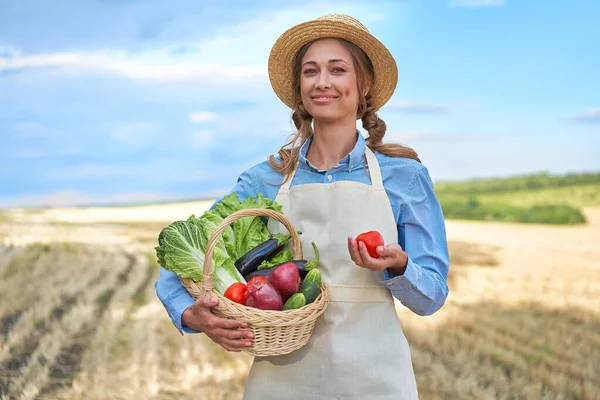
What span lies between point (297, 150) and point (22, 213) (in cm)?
1014

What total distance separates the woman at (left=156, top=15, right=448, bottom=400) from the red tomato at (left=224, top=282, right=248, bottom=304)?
14cm

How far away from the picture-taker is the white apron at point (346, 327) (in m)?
2.90

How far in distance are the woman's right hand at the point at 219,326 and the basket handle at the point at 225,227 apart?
0.26 feet

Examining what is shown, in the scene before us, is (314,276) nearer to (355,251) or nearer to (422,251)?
(355,251)

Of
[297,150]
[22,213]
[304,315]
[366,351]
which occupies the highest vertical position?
[297,150]

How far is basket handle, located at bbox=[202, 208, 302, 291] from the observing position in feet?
8.66

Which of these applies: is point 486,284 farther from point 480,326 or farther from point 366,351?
point 366,351

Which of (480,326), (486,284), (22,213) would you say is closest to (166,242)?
(480,326)

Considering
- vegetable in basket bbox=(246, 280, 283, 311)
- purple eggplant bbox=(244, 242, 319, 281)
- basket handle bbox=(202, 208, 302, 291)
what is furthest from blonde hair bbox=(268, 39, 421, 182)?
vegetable in basket bbox=(246, 280, 283, 311)

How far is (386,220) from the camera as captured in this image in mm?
2979

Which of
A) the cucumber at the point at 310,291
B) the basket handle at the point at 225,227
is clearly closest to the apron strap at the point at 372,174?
the basket handle at the point at 225,227

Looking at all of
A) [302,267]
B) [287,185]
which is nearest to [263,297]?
[302,267]

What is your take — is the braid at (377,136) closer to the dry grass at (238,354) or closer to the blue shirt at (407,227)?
the blue shirt at (407,227)

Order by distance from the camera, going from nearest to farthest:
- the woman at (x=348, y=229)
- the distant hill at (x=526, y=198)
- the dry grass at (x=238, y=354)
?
the woman at (x=348, y=229) → the dry grass at (x=238, y=354) → the distant hill at (x=526, y=198)
